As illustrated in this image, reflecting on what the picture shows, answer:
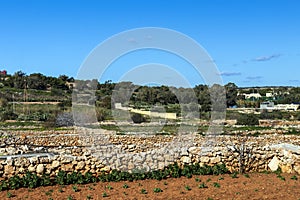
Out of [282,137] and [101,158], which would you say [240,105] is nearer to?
[282,137]

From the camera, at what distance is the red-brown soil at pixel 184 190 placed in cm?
1055

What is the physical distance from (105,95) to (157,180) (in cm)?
4546

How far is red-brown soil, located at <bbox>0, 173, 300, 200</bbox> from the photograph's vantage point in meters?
10.5

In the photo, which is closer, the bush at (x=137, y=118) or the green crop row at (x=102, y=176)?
the green crop row at (x=102, y=176)

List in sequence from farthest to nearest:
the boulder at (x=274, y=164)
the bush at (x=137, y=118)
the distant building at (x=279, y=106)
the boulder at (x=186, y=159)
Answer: the distant building at (x=279, y=106) < the bush at (x=137, y=118) < the boulder at (x=274, y=164) < the boulder at (x=186, y=159)

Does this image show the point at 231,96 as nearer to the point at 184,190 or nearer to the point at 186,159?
the point at 186,159

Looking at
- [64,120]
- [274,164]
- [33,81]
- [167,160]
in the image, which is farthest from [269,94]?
[167,160]

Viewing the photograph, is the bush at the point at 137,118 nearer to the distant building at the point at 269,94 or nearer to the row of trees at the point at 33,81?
the row of trees at the point at 33,81

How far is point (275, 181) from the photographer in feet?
40.0

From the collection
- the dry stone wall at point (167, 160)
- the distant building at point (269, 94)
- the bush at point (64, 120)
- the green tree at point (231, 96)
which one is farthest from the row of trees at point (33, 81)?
the dry stone wall at point (167, 160)

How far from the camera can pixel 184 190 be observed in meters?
11.1

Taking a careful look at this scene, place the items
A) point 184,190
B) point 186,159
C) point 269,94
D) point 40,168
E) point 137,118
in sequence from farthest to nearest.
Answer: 1. point 269,94
2. point 137,118
3. point 186,159
4. point 40,168
5. point 184,190

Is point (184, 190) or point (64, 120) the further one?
point (64, 120)

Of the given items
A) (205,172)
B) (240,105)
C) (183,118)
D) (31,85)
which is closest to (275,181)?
(205,172)
